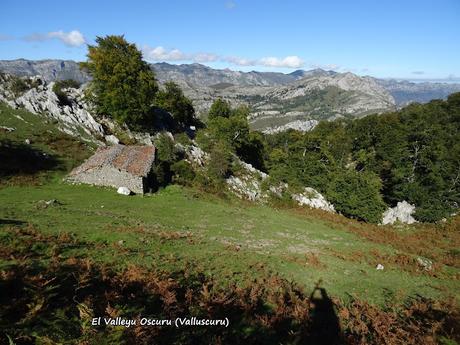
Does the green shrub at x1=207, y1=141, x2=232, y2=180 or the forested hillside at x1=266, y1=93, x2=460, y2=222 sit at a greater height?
the green shrub at x1=207, y1=141, x2=232, y2=180

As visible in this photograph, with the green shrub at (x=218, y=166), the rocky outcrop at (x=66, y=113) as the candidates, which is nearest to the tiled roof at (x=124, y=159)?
the rocky outcrop at (x=66, y=113)

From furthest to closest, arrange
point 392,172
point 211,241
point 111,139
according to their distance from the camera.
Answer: point 392,172 < point 111,139 < point 211,241

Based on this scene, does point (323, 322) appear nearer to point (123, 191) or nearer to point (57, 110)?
point (123, 191)

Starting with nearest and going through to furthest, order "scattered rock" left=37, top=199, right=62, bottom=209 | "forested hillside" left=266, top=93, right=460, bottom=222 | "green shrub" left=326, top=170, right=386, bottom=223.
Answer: "scattered rock" left=37, top=199, right=62, bottom=209 → "green shrub" left=326, top=170, right=386, bottom=223 → "forested hillside" left=266, top=93, right=460, bottom=222

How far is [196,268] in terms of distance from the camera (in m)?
18.3

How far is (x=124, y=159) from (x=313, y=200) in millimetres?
34730

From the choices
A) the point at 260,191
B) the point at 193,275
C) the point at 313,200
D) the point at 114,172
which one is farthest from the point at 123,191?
the point at 313,200

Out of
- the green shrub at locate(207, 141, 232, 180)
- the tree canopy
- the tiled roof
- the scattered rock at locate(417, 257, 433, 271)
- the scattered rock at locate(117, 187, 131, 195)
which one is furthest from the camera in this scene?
the tree canopy

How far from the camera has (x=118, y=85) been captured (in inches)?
2106

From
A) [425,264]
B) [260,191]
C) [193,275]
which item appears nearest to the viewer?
[193,275]

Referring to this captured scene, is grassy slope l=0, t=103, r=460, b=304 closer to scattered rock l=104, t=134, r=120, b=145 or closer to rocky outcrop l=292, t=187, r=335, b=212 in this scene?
scattered rock l=104, t=134, r=120, b=145

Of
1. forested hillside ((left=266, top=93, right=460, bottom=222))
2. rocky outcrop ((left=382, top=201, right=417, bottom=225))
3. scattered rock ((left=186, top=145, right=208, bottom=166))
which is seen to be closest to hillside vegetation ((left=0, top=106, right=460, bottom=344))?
scattered rock ((left=186, top=145, right=208, bottom=166))

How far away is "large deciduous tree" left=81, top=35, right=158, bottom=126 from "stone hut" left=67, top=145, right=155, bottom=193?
16.2m

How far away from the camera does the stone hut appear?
35.8 m
